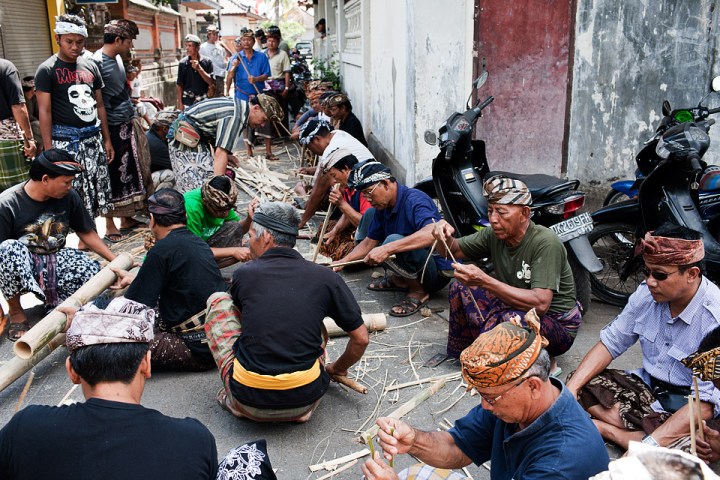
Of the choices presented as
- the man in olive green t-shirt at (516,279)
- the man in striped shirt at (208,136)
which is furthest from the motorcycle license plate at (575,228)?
the man in striped shirt at (208,136)

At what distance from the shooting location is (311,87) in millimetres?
10484

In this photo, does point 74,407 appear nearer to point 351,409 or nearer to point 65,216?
point 351,409

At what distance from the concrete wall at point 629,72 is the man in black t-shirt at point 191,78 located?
7.54 meters

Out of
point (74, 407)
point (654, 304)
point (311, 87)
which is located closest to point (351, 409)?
point (654, 304)

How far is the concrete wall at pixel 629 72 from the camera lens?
6.57 metres

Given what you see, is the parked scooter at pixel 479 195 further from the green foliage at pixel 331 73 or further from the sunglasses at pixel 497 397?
the green foliage at pixel 331 73

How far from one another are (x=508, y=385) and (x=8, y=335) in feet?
13.2

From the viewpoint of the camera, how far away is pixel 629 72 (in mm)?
6770

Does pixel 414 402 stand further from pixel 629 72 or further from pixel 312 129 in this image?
pixel 629 72

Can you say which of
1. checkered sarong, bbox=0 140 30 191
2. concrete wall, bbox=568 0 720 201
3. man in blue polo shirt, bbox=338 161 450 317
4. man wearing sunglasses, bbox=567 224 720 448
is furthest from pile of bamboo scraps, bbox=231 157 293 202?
man wearing sunglasses, bbox=567 224 720 448

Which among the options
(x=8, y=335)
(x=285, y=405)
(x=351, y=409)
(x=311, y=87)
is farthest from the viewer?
(x=311, y=87)

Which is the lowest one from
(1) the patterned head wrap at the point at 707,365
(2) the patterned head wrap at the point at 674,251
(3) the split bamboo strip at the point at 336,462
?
(3) the split bamboo strip at the point at 336,462

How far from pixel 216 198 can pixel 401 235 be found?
4.65 feet

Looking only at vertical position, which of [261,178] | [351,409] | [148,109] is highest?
[148,109]
